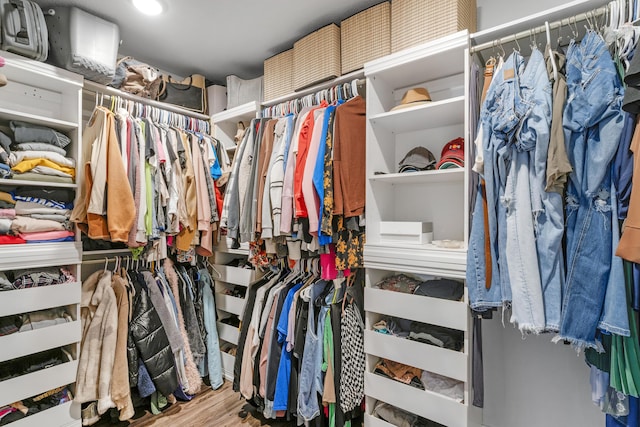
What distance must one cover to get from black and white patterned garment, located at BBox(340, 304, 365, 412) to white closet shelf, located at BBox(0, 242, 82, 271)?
1.55m

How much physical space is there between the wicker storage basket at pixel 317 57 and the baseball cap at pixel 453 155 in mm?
776

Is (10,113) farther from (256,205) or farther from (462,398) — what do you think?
(462,398)

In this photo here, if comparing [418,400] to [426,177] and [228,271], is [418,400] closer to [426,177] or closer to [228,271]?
[426,177]

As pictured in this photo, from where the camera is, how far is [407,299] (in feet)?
5.21

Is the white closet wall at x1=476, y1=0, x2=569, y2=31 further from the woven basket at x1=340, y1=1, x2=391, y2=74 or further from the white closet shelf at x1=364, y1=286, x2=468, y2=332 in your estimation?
the white closet shelf at x1=364, y1=286, x2=468, y2=332

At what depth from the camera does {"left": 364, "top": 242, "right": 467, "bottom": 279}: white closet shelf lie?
1.46 meters

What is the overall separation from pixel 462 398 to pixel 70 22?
273cm

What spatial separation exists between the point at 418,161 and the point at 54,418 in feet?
7.71

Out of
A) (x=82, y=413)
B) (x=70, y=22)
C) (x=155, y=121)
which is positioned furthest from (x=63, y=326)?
(x=70, y=22)

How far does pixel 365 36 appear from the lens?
5.99 ft

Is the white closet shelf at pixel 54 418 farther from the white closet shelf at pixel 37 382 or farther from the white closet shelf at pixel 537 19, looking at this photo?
the white closet shelf at pixel 537 19

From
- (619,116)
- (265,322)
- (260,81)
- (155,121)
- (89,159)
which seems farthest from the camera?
(260,81)

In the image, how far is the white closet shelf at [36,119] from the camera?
5.64ft

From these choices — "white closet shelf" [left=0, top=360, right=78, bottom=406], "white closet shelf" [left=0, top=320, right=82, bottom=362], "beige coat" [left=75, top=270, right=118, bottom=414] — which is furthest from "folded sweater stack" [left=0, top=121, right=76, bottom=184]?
"white closet shelf" [left=0, top=360, right=78, bottom=406]
